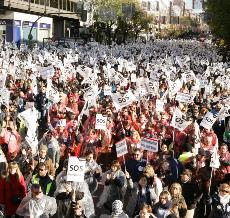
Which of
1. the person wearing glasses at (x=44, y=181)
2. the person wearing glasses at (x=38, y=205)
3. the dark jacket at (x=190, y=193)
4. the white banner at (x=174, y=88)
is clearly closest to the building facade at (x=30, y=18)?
the white banner at (x=174, y=88)

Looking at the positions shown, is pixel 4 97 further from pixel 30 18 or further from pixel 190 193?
pixel 30 18

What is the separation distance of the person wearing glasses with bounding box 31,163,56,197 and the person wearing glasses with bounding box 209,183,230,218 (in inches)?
87.1

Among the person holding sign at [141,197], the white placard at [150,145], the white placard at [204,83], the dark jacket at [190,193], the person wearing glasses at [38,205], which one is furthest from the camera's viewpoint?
the white placard at [204,83]

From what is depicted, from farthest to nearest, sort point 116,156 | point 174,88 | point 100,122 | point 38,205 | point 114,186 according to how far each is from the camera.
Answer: point 174,88, point 100,122, point 116,156, point 114,186, point 38,205

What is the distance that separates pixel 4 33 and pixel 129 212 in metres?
49.3

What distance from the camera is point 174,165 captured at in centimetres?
965

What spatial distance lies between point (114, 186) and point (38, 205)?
1663mm

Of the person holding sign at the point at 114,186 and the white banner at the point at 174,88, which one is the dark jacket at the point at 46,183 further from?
the white banner at the point at 174,88

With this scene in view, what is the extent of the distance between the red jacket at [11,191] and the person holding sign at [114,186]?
125cm

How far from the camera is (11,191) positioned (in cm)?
860

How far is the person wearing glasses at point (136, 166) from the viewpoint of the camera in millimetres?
9711

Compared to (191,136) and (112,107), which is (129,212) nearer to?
(191,136)

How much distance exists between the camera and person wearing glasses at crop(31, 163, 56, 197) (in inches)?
336

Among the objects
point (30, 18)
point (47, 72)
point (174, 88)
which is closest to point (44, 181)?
point (174, 88)
